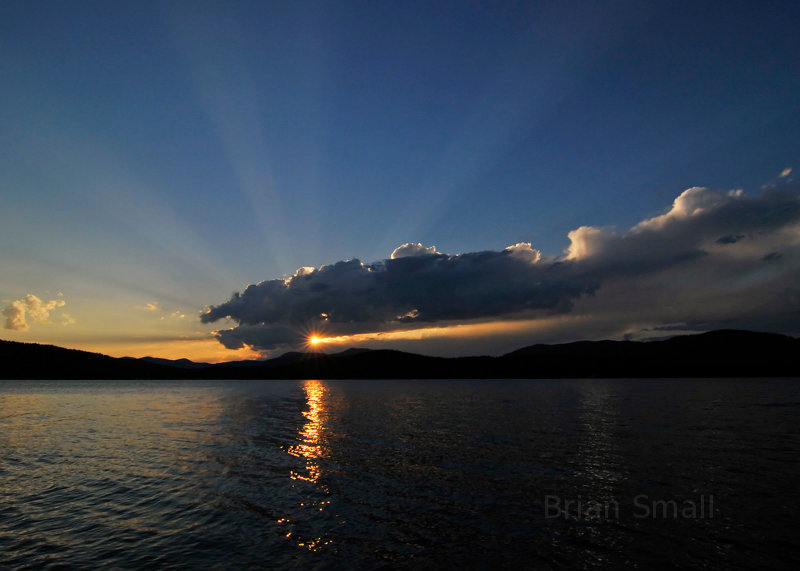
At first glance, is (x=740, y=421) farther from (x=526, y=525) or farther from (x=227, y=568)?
(x=227, y=568)

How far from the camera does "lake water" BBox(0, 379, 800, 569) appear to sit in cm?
1831

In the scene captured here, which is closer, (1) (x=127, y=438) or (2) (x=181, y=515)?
(2) (x=181, y=515)

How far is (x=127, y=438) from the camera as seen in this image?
50562mm

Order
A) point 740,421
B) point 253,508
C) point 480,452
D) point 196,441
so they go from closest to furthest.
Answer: point 253,508
point 480,452
point 196,441
point 740,421

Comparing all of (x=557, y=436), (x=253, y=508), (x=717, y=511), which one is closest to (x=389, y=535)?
(x=253, y=508)

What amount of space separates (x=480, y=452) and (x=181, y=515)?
1039 inches

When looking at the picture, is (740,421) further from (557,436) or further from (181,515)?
(181,515)

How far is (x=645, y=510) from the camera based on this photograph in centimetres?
2359

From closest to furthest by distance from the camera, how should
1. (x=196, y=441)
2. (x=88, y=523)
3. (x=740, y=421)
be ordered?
(x=88, y=523)
(x=196, y=441)
(x=740, y=421)

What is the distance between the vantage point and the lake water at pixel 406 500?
1831cm

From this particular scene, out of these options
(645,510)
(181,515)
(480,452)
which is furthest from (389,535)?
(480,452)

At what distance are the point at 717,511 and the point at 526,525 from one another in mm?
11520

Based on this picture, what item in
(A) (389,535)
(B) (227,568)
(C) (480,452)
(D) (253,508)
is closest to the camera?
(B) (227,568)

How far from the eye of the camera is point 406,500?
84.7 ft
